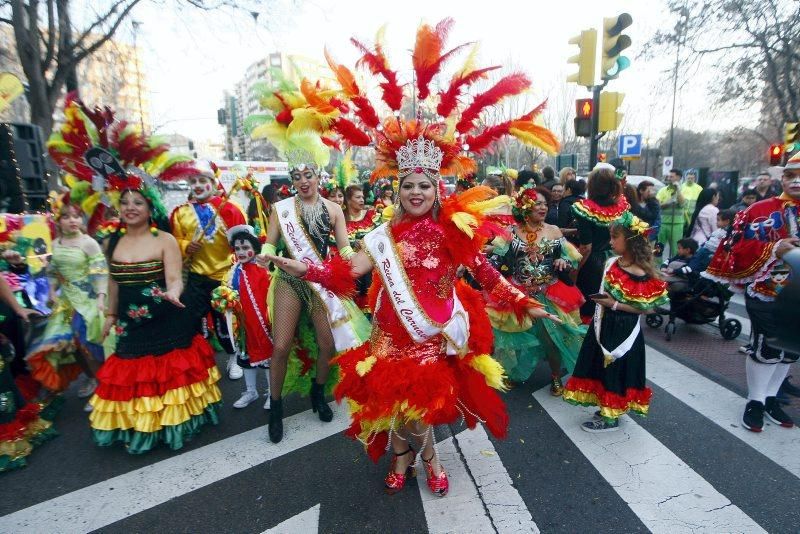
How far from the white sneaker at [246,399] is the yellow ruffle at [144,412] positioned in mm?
639

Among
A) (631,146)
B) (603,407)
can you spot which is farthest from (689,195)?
(603,407)

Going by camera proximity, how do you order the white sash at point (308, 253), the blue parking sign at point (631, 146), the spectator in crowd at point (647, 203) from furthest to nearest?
the blue parking sign at point (631, 146) → the spectator in crowd at point (647, 203) → the white sash at point (308, 253)

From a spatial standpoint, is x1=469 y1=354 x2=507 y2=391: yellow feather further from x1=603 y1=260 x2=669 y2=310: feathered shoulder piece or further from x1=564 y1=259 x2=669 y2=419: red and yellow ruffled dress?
x1=603 y1=260 x2=669 y2=310: feathered shoulder piece

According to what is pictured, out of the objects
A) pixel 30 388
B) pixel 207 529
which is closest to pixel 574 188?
pixel 207 529

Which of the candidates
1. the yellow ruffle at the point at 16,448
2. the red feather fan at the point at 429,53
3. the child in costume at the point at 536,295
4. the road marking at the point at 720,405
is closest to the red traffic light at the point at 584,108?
the road marking at the point at 720,405

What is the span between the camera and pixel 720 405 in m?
3.86

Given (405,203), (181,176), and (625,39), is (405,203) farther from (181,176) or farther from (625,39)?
(625,39)

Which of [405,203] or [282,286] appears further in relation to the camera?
[282,286]

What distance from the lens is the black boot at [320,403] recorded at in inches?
150

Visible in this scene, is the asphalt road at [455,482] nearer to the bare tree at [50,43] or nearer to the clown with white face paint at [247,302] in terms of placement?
the clown with white face paint at [247,302]

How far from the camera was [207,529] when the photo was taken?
2.61 m

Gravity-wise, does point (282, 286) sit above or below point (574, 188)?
below

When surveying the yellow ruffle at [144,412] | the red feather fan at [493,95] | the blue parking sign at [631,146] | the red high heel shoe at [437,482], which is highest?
the blue parking sign at [631,146]

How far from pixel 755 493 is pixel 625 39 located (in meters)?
7.35
